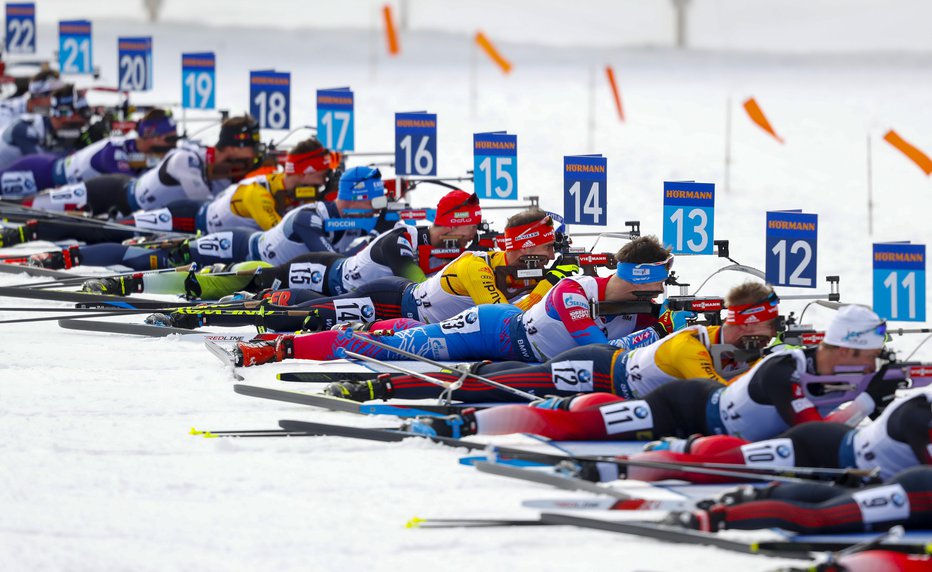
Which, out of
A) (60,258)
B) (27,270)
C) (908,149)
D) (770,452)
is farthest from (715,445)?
(908,149)

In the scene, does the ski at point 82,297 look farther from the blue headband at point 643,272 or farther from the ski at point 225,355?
the blue headband at point 643,272

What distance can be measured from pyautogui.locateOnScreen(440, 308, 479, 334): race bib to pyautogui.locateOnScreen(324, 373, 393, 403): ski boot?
922mm

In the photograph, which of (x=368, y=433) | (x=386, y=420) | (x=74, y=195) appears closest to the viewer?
(x=368, y=433)

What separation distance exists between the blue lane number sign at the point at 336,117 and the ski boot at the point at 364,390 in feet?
21.2

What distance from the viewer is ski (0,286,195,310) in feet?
36.0

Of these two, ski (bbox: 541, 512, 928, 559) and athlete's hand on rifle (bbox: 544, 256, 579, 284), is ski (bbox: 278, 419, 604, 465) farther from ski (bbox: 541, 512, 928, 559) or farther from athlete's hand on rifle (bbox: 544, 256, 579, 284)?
athlete's hand on rifle (bbox: 544, 256, 579, 284)

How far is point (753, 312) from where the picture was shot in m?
7.71

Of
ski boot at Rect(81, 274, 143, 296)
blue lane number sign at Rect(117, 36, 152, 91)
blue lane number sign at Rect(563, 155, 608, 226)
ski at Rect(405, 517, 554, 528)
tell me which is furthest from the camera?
blue lane number sign at Rect(117, 36, 152, 91)

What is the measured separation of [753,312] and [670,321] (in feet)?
3.98

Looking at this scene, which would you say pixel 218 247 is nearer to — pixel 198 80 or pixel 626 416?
pixel 198 80

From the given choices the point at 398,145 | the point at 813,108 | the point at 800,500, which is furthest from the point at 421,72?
the point at 800,500

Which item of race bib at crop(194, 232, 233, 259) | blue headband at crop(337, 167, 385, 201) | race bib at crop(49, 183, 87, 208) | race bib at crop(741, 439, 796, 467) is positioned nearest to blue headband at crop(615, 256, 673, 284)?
race bib at crop(741, 439, 796, 467)

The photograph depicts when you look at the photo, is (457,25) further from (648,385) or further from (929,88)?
(648,385)

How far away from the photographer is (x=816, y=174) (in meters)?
18.7
